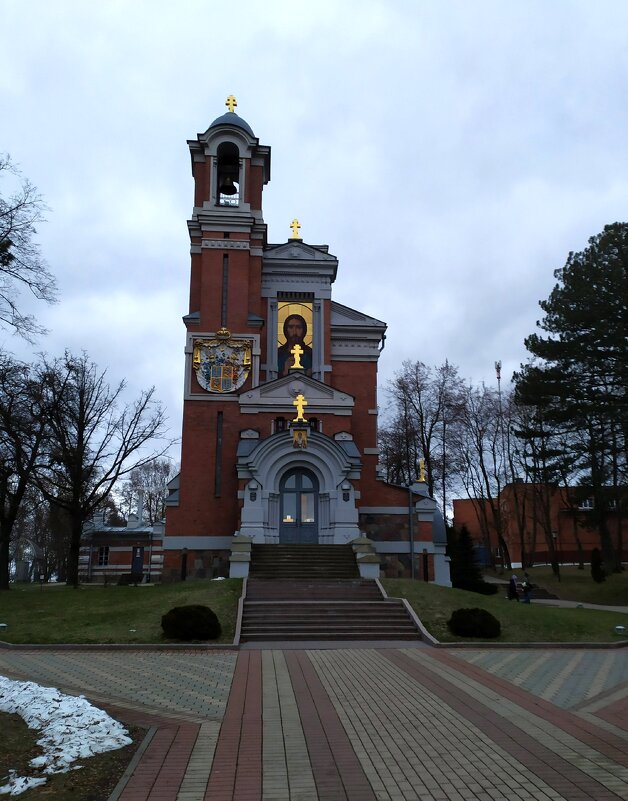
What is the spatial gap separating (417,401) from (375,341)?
9.98 m

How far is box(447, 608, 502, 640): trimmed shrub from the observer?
15859 mm

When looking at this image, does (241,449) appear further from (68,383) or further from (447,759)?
(447,759)

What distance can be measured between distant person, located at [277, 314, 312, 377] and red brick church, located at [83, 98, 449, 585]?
0.18ft

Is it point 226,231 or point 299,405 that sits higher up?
point 226,231

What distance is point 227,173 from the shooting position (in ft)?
A: 112

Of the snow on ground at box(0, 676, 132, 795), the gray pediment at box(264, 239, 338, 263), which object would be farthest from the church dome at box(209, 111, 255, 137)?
the snow on ground at box(0, 676, 132, 795)

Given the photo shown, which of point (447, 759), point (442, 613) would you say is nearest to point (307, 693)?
point (447, 759)

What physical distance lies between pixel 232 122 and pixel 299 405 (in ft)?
50.4

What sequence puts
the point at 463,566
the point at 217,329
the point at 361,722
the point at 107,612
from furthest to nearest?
the point at 463,566, the point at 217,329, the point at 107,612, the point at 361,722

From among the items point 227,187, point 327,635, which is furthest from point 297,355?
point 327,635

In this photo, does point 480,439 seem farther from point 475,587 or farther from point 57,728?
point 57,728

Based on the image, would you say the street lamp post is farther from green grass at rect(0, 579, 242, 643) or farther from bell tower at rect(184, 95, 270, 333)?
bell tower at rect(184, 95, 270, 333)

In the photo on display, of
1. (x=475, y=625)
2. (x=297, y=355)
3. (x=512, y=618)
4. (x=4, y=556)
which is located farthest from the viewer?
(x=297, y=355)

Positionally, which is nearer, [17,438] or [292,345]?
[17,438]
